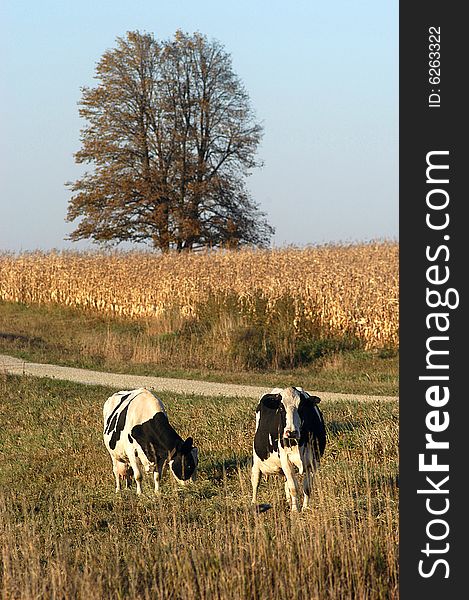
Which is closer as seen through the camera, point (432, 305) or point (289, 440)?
point (432, 305)

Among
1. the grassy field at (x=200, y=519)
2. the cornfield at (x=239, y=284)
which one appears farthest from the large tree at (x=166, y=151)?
the grassy field at (x=200, y=519)

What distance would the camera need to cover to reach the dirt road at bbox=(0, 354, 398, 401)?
67.5 ft

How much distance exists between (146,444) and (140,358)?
Result: 1530 cm

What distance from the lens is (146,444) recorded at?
40.8ft

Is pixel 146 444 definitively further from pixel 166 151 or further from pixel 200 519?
pixel 166 151

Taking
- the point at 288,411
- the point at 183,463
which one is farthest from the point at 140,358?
the point at 288,411

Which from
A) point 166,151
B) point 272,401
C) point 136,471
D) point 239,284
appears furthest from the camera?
point 166,151

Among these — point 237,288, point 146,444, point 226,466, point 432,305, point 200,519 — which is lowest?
point 200,519

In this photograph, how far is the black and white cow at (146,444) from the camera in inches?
486

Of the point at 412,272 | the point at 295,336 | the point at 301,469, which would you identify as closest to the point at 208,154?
the point at 295,336

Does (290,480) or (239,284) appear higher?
(239,284)

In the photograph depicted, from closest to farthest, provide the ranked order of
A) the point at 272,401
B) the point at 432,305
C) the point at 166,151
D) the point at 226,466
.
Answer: the point at 432,305, the point at 272,401, the point at 226,466, the point at 166,151

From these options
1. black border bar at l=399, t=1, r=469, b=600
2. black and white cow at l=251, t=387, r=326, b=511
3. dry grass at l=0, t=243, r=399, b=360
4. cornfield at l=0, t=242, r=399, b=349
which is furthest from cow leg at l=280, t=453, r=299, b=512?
cornfield at l=0, t=242, r=399, b=349

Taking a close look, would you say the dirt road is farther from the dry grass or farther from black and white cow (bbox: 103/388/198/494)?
black and white cow (bbox: 103/388/198/494)
